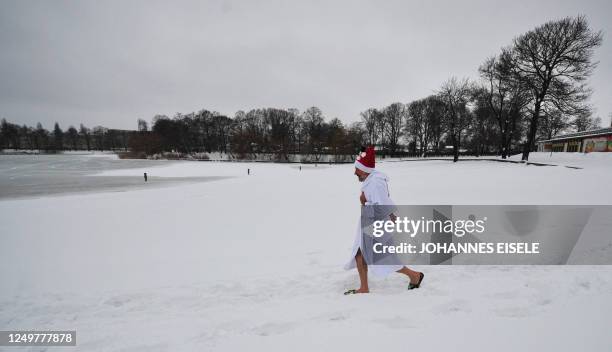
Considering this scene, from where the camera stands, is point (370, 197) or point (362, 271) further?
point (362, 271)

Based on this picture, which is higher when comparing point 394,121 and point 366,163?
point 394,121

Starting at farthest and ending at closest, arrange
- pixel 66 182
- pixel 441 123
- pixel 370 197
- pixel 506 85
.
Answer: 1. pixel 441 123
2. pixel 506 85
3. pixel 66 182
4. pixel 370 197

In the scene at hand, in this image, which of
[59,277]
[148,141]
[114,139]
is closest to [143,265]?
[59,277]

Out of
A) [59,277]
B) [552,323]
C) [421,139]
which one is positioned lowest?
[59,277]

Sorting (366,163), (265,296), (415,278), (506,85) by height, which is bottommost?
(265,296)

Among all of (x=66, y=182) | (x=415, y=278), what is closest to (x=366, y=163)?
(x=415, y=278)

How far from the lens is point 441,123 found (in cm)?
5016

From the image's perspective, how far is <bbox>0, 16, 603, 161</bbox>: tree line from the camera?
72.8 feet

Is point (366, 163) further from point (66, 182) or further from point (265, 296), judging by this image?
point (66, 182)

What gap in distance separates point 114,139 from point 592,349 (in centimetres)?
16543

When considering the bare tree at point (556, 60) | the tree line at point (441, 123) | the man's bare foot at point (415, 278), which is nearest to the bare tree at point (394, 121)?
the tree line at point (441, 123)

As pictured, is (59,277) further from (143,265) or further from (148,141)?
(148,141)

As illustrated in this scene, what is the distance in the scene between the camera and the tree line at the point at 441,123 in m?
22.2

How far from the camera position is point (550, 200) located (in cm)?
865
